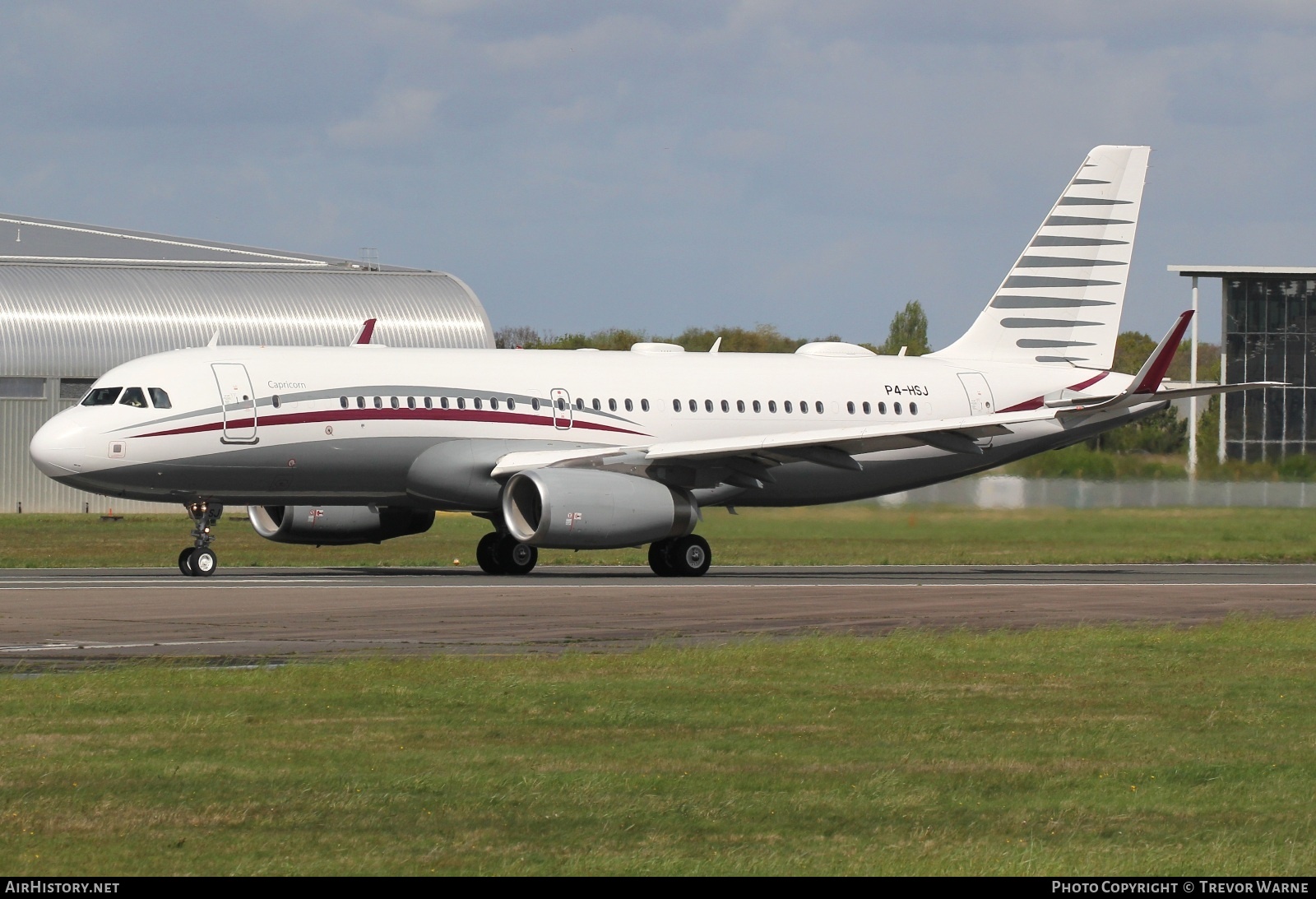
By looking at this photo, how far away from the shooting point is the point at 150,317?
198ft

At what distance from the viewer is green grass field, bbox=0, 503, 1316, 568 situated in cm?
3462

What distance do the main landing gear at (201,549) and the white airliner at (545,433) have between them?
0.04m

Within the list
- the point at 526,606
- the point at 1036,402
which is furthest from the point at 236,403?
the point at 1036,402

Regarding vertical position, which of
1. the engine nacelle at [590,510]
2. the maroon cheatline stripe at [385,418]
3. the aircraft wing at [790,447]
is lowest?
the engine nacelle at [590,510]

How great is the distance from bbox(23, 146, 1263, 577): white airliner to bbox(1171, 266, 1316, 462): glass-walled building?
30.2 meters

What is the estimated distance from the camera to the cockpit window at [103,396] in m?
28.5

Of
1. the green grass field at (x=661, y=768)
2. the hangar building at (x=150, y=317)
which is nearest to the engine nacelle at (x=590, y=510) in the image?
the green grass field at (x=661, y=768)

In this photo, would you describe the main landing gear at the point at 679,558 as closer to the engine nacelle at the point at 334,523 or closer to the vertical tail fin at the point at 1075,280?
the engine nacelle at the point at 334,523

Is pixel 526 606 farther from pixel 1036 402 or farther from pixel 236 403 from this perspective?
pixel 1036 402

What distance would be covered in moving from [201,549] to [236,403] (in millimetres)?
2344

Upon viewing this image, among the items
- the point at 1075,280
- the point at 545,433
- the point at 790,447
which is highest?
the point at 1075,280

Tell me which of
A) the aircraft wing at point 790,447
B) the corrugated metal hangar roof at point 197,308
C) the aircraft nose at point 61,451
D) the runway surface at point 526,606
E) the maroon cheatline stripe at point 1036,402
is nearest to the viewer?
the runway surface at point 526,606

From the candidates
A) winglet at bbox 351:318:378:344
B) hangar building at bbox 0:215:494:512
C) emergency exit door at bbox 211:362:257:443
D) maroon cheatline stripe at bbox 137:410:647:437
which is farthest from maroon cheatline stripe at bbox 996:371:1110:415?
hangar building at bbox 0:215:494:512
